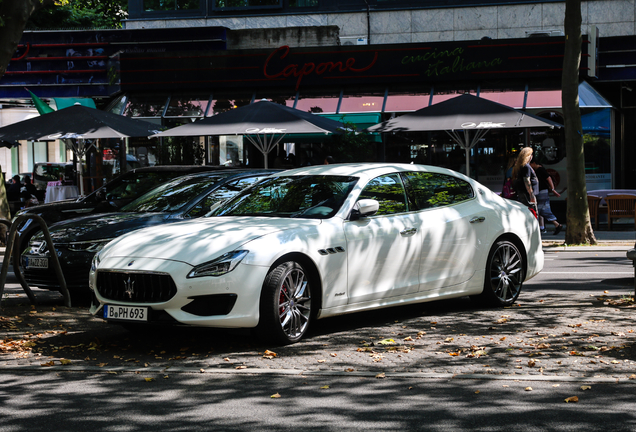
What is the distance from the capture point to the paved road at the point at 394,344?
6301 millimetres

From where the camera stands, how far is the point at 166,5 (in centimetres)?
2794

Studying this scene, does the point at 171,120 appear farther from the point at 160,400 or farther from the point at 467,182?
the point at 160,400

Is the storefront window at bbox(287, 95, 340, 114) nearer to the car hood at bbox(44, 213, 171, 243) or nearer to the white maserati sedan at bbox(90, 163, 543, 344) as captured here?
the car hood at bbox(44, 213, 171, 243)

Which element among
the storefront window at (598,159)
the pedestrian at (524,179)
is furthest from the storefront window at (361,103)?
the pedestrian at (524,179)

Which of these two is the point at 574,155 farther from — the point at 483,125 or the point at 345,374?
the point at 345,374

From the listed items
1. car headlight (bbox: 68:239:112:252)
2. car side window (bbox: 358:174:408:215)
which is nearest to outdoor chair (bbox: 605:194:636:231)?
car side window (bbox: 358:174:408:215)

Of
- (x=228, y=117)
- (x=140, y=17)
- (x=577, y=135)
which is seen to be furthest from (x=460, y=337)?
(x=140, y=17)

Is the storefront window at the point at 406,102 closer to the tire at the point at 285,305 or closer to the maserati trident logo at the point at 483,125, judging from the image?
the maserati trident logo at the point at 483,125

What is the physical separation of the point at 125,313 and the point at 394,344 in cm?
229

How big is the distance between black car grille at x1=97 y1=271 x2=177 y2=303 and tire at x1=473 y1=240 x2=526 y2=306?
3.67 metres

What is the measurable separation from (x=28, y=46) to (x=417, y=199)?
77.1ft

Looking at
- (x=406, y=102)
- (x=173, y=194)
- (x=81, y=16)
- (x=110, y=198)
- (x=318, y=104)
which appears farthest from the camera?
(x=81, y=16)

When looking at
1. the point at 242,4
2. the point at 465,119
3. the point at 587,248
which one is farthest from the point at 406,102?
the point at 587,248

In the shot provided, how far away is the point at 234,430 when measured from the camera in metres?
4.75
